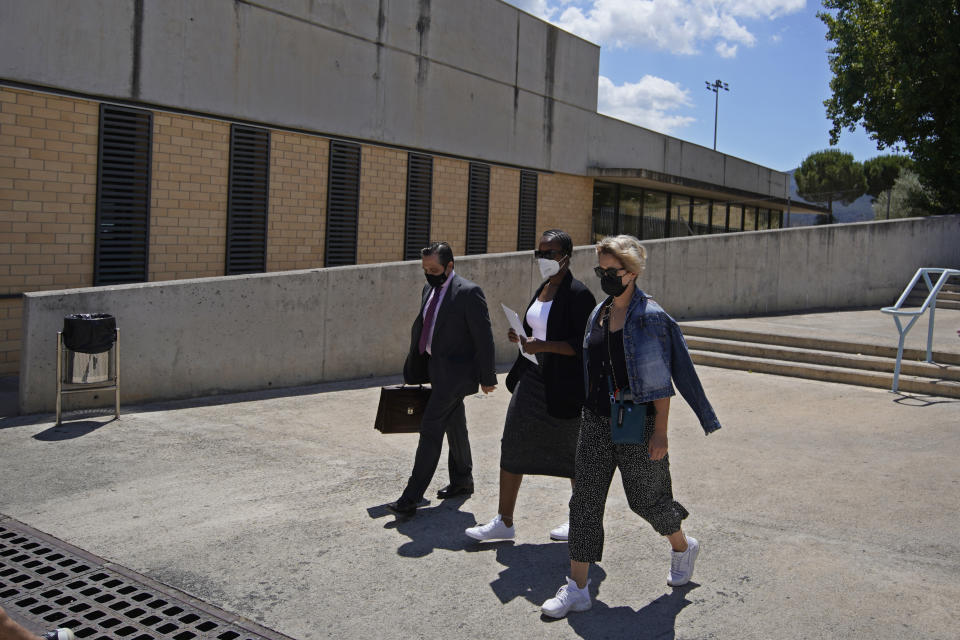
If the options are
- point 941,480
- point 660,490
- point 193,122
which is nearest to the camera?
point 660,490

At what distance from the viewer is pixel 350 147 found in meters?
14.9

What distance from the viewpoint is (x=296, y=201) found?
14094 mm

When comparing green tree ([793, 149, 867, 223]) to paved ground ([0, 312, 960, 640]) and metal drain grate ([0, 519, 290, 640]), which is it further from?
metal drain grate ([0, 519, 290, 640])

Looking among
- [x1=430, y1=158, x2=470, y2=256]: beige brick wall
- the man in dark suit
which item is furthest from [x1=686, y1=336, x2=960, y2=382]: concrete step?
the man in dark suit

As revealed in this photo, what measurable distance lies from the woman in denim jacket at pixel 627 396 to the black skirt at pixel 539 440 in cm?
66

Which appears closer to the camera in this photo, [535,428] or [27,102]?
[535,428]

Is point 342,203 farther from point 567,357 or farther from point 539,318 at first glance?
point 567,357

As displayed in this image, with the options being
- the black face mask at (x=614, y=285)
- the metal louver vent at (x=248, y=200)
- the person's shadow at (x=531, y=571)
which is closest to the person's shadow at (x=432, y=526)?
the person's shadow at (x=531, y=571)

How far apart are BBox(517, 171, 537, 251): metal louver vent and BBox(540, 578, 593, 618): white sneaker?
15.4 meters

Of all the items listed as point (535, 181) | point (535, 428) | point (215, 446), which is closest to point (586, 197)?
point (535, 181)

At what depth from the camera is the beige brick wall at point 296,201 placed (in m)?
13.8

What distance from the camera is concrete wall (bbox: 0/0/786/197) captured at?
11.1m

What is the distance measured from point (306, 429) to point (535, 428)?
354 centimetres

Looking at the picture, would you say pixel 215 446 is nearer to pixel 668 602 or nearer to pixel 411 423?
pixel 411 423
